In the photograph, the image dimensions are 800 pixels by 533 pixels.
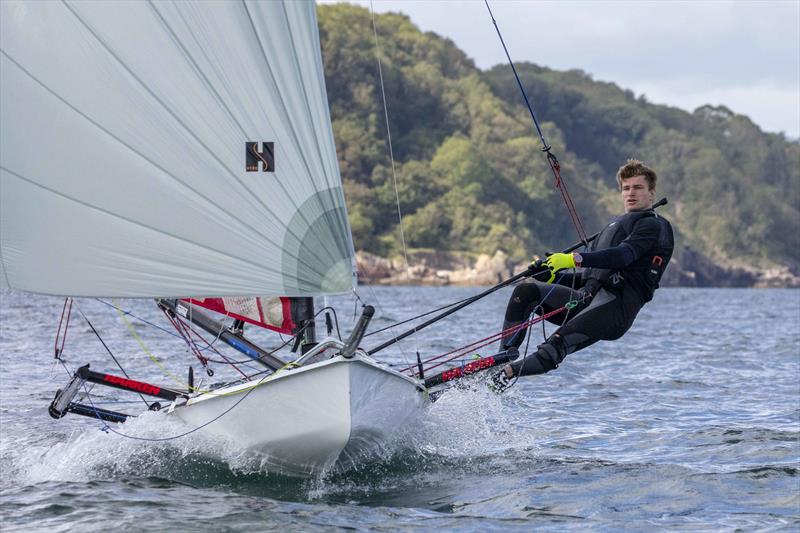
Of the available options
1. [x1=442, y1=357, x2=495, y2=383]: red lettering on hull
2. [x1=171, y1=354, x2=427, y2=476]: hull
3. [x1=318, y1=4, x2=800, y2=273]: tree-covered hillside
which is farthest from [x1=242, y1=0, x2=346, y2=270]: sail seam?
[x1=318, y1=4, x2=800, y2=273]: tree-covered hillside

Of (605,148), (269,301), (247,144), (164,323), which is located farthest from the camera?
(605,148)

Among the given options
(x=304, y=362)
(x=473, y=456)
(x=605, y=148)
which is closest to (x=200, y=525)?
(x=304, y=362)

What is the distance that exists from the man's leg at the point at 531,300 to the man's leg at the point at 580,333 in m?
0.27

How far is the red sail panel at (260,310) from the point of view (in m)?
7.66

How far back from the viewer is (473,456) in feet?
26.3

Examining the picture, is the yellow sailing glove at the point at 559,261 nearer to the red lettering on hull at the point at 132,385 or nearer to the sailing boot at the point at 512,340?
the sailing boot at the point at 512,340

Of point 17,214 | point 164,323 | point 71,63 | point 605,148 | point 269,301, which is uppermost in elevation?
point 605,148

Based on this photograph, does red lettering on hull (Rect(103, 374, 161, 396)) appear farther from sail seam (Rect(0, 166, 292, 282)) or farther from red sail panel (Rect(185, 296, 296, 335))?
sail seam (Rect(0, 166, 292, 282))

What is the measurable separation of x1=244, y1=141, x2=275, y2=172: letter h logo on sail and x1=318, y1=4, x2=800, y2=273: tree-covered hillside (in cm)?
6801

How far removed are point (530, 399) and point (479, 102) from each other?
90440 millimetres

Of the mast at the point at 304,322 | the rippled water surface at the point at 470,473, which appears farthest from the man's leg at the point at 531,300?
the mast at the point at 304,322

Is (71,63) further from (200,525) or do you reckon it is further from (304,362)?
(200,525)

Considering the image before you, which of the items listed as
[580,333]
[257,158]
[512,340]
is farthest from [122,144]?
[580,333]

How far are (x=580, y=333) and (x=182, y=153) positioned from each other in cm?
288
